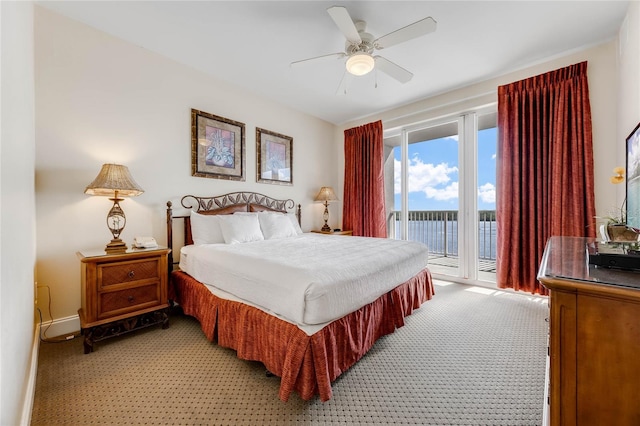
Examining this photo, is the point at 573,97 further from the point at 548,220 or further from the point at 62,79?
the point at 62,79

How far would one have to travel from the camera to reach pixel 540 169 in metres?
2.98

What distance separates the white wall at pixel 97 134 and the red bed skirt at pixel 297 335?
3.27ft

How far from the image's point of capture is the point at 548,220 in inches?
115

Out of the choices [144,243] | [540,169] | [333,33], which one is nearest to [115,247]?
[144,243]

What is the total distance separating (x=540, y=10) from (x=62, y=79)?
4290 millimetres

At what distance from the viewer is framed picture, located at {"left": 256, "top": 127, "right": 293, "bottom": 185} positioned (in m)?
3.87

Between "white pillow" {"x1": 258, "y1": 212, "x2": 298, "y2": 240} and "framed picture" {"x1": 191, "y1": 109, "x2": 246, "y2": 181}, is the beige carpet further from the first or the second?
"framed picture" {"x1": 191, "y1": 109, "x2": 246, "y2": 181}

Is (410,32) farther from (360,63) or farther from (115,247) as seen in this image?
(115,247)

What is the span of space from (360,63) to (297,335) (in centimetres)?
224

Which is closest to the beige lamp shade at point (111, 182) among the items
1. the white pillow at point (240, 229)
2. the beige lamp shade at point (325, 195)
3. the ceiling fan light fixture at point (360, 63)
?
the white pillow at point (240, 229)

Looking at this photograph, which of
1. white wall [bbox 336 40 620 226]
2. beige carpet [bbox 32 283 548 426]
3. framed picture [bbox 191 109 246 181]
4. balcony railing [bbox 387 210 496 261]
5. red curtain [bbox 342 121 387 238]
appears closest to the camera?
beige carpet [bbox 32 283 548 426]

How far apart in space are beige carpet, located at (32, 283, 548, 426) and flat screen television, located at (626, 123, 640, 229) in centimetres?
115

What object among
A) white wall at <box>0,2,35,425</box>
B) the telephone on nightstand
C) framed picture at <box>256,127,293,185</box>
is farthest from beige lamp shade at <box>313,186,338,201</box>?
white wall at <box>0,2,35,425</box>

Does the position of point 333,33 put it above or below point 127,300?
above
